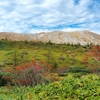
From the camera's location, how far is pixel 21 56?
62.1 meters

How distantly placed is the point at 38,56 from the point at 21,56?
15.7ft

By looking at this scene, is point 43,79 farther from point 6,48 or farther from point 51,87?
point 6,48

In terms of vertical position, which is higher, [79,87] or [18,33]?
[18,33]

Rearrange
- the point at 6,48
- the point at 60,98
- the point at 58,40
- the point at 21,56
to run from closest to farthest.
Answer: the point at 60,98 < the point at 21,56 < the point at 6,48 < the point at 58,40

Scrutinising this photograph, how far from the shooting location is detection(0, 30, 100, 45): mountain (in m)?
136

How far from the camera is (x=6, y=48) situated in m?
78.2

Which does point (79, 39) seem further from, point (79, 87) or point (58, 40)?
point (79, 87)

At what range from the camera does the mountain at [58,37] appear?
136m

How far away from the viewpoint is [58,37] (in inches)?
5595

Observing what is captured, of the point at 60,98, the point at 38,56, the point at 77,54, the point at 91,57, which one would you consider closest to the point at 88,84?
the point at 60,98

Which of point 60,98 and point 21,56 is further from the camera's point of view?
point 21,56

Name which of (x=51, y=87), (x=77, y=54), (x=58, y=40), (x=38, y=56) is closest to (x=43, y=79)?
(x=51, y=87)

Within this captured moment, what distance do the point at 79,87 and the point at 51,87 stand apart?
1.10 metres

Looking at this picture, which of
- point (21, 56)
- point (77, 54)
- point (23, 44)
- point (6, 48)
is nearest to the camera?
point (21, 56)
